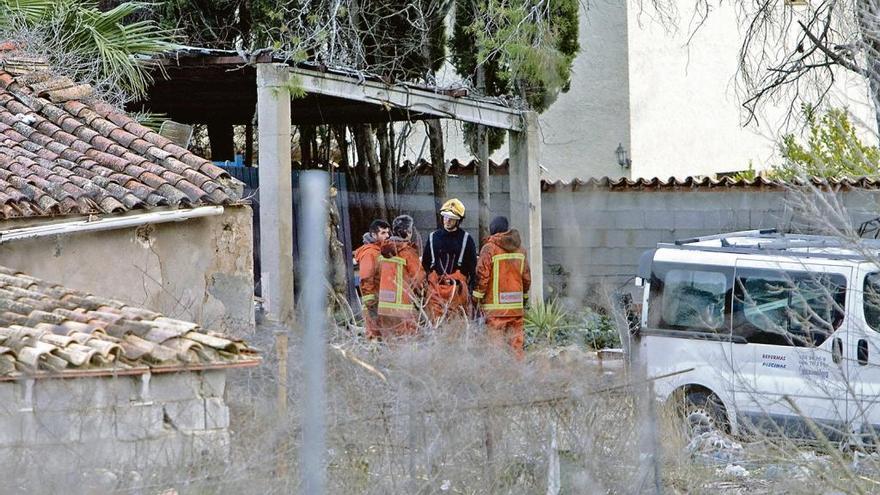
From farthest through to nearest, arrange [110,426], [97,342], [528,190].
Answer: [528,190], [97,342], [110,426]

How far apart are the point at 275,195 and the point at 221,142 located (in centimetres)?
814

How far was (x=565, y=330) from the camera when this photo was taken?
14.0 meters

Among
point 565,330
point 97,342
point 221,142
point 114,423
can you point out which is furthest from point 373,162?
point 114,423

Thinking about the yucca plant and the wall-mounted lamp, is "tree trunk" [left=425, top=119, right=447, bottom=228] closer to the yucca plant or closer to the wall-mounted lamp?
the yucca plant

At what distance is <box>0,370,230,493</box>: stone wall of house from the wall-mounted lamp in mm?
14778

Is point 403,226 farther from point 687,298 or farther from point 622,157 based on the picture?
point 622,157

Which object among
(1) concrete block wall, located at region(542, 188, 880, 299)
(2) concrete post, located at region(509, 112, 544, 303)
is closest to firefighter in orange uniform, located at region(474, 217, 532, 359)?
(2) concrete post, located at region(509, 112, 544, 303)

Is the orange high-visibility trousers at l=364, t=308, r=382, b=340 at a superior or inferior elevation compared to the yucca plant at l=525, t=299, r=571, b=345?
superior

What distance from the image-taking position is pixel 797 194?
654 cm

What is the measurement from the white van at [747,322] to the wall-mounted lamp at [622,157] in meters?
11.2

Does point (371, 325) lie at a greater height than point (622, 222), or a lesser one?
lesser

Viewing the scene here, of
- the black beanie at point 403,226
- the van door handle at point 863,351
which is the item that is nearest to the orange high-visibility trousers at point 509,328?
the black beanie at point 403,226

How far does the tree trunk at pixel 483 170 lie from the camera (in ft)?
52.0

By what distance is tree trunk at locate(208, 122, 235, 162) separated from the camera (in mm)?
20016
